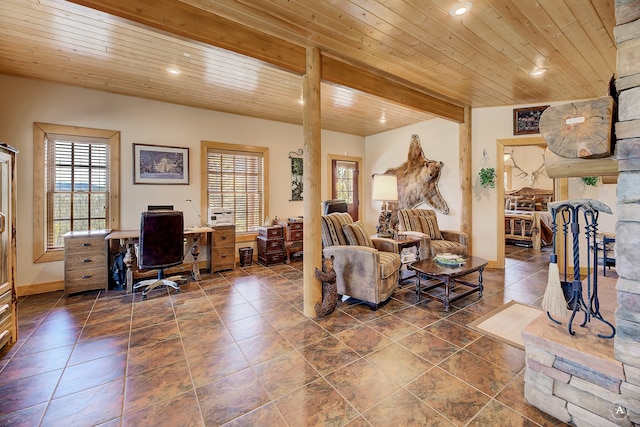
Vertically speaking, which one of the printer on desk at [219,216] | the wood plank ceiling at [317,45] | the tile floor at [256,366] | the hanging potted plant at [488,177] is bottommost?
the tile floor at [256,366]

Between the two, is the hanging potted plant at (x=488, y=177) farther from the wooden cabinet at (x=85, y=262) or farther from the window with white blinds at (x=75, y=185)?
the window with white blinds at (x=75, y=185)

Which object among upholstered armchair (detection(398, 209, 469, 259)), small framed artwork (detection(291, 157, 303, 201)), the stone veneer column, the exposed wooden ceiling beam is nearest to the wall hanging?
small framed artwork (detection(291, 157, 303, 201))

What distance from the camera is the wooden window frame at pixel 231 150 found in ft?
15.6

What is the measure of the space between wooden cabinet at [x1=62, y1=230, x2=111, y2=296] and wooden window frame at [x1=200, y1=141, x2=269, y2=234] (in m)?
1.53

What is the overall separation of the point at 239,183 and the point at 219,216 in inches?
35.0

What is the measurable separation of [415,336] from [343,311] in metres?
A: 0.81

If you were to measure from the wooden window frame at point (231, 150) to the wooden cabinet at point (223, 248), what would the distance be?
1.62ft

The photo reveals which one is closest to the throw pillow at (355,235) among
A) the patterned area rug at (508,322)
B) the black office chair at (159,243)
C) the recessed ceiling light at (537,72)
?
the patterned area rug at (508,322)

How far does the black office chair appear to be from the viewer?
338 cm

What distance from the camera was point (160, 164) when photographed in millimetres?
4363

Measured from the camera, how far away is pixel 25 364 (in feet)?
6.73

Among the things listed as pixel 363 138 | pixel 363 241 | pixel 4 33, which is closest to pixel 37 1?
pixel 4 33

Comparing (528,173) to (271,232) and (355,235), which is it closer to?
(355,235)

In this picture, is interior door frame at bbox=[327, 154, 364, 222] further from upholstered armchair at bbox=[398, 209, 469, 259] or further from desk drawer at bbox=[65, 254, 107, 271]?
desk drawer at bbox=[65, 254, 107, 271]
